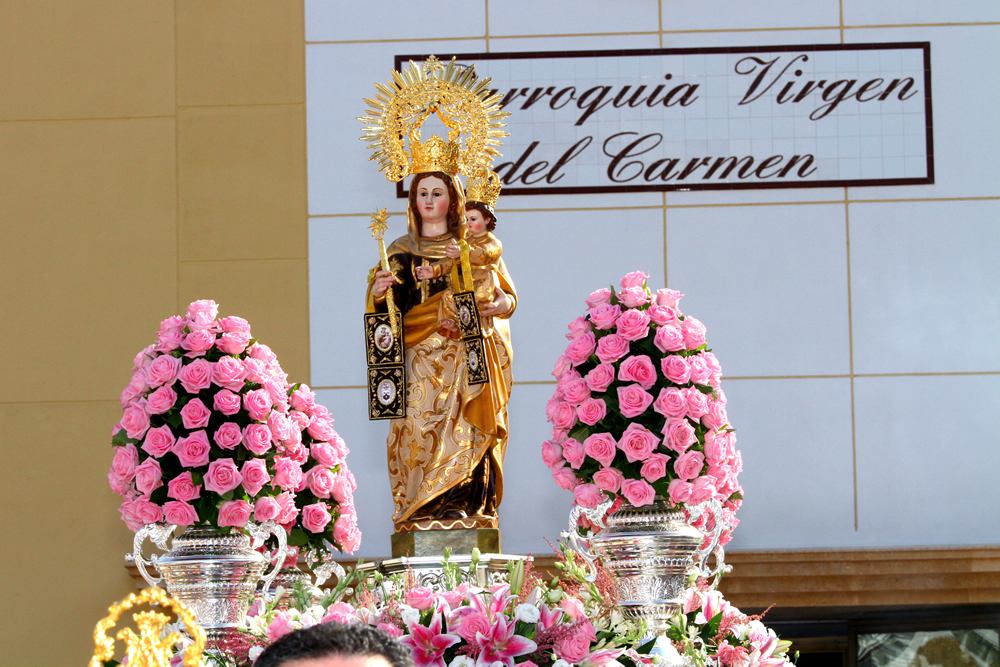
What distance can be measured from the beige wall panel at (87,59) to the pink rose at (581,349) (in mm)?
3566

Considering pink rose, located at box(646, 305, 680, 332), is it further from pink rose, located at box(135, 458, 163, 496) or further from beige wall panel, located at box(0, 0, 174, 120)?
beige wall panel, located at box(0, 0, 174, 120)

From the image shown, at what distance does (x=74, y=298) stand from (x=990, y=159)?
181 inches

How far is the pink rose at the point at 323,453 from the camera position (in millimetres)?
4066

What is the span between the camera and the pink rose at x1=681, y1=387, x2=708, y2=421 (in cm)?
349

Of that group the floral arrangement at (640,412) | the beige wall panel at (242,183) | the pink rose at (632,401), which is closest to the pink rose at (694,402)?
the floral arrangement at (640,412)

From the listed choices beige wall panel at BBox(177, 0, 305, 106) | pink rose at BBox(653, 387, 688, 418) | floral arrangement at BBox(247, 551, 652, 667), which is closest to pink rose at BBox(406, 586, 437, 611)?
floral arrangement at BBox(247, 551, 652, 667)

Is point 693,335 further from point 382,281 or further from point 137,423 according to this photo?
point 137,423

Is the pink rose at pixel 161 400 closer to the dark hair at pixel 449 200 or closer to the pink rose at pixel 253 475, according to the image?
the pink rose at pixel 253 475

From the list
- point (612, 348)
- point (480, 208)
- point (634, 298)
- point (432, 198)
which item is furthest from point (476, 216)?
point (612, 348)

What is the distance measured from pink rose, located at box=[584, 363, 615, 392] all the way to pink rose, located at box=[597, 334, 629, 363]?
0.08 ft

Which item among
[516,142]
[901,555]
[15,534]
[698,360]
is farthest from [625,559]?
[15,534]

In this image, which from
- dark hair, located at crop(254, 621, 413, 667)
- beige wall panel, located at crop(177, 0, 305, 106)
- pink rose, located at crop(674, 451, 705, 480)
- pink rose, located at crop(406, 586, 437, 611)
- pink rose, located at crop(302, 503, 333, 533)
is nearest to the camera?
dark hair, located at crop(254, 621, 413, 667)

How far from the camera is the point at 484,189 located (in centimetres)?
434

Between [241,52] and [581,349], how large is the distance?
11.6 feet
